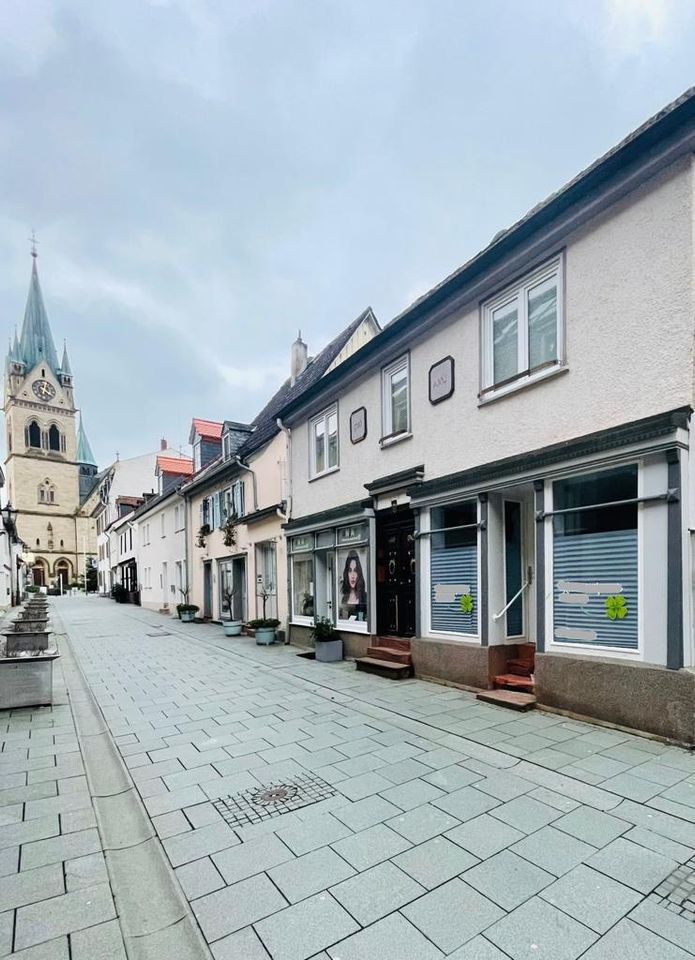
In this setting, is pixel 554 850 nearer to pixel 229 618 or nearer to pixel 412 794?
pixel 412 794

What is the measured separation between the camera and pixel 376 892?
2777 millimetres

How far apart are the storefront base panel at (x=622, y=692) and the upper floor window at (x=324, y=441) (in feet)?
21.1

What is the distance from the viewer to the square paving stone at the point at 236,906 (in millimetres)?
2541

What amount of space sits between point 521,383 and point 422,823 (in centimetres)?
519

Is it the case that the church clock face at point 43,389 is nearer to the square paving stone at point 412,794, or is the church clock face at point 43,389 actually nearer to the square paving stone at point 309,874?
the square paving stone at point 412,794

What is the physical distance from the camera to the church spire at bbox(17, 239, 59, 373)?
67.7 metres

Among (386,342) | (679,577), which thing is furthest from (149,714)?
(386,342)

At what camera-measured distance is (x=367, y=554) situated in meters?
9.95

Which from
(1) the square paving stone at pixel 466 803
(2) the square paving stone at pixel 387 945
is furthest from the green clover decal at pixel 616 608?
(2) the square paving stone at pixel 387 945

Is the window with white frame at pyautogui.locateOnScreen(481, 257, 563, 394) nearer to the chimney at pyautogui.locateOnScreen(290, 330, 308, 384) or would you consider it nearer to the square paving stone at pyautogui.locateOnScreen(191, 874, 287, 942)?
the square paving stone at pyautogui.locateOnScreen(191, 874, 287, 942)

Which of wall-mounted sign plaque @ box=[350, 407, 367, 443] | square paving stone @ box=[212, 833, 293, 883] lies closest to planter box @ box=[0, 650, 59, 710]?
square paving stone @ box=[212, 833, 293, 883]

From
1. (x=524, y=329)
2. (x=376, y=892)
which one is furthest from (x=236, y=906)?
(x=524, y=329)

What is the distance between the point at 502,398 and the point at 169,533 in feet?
69.1

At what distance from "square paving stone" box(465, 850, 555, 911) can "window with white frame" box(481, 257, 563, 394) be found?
5.18 metres
